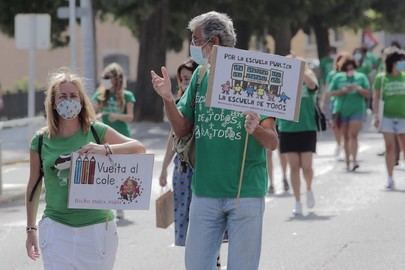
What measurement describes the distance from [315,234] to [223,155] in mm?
5593

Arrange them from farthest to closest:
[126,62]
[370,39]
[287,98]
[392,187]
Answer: [126,62] → [370,39] → [392,187] → [287,98]

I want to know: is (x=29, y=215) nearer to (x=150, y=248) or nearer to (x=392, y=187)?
(x=150, y=248)

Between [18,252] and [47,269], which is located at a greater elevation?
[47,269]

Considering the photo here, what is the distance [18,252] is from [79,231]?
4.87 m

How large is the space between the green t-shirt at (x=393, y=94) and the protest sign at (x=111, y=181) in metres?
9.48

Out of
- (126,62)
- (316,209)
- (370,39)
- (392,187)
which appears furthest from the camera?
(126,62)

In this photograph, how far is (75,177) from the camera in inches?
239

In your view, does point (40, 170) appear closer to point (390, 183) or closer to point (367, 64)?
point (390, 183)

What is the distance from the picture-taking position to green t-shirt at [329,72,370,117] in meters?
17.2

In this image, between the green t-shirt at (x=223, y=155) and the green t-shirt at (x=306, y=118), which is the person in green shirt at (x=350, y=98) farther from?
the green t-shirt at (x=223, y=155)

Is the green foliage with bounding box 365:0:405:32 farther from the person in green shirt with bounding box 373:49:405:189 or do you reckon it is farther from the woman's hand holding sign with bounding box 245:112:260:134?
the woman's hand holding sign with bounding box 245:112:260:134

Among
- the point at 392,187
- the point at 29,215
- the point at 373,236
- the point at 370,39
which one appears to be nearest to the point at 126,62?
the point at 370,39

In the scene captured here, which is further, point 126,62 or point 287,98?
point 126,62

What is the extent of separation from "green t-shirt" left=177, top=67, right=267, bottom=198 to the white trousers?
56 centimetres
